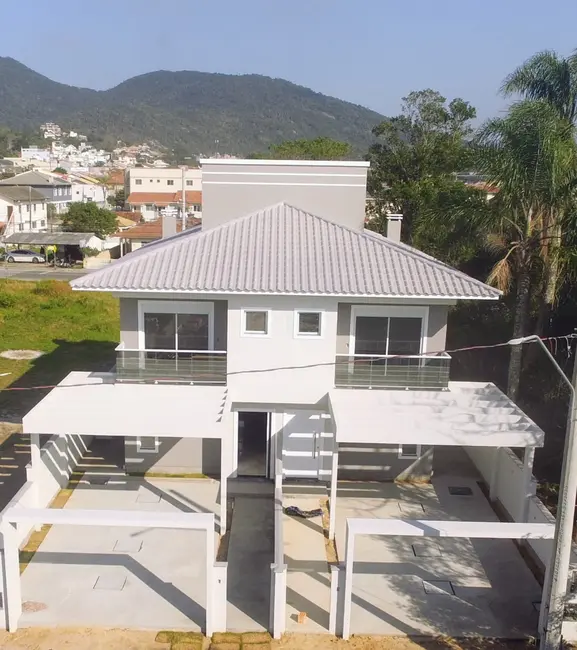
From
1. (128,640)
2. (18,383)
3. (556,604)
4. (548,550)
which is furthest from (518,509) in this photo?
(18,383)

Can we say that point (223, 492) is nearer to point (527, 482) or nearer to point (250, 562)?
point (250, 562)

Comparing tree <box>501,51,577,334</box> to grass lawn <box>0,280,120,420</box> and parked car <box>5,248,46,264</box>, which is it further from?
parked car <box>5,248,46,264</box>

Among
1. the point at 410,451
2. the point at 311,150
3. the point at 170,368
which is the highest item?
the point at 311,150

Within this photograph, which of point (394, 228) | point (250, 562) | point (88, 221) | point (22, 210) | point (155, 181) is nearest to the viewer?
point (250, 562)

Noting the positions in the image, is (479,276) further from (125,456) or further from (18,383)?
(18,383)

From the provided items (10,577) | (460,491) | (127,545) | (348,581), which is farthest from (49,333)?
(348,581)

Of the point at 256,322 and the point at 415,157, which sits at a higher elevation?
the point at 415,157
